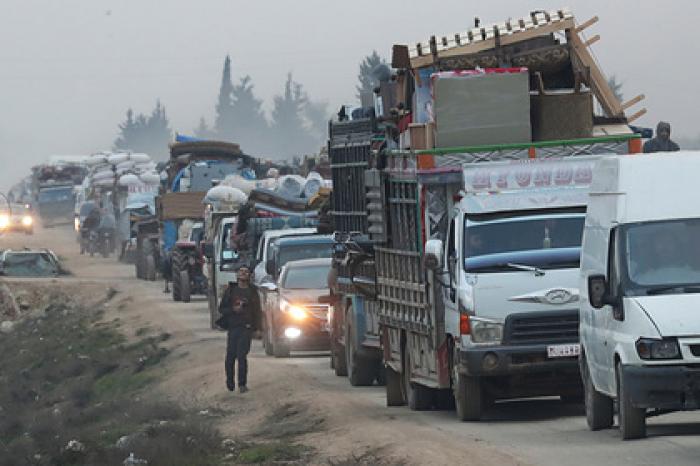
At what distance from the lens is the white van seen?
14508mm

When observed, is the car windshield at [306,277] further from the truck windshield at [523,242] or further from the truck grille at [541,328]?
the truck grille at [541,328]

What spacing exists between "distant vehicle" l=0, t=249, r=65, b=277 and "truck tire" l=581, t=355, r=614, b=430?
4562 cm

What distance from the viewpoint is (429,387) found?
805 inches

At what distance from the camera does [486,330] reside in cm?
1816

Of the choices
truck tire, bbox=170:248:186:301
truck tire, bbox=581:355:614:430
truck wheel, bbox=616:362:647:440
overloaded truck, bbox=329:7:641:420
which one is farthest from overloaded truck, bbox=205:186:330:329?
truck wheel, bbox=616:362:647:440

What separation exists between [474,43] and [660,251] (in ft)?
20.7

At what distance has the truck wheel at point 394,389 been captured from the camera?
2172cm

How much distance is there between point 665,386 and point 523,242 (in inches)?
170

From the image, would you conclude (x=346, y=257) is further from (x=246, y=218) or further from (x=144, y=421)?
(x=246, y=218)

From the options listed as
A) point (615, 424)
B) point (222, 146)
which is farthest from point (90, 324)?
point (615, 424)

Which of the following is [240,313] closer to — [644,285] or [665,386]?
[644,285]

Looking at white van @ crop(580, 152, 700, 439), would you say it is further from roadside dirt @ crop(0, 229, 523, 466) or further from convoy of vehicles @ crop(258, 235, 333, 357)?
convoy of vehicles @ crop(258, 235, 333, 357)

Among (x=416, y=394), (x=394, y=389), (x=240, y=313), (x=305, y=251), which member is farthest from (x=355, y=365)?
(x=305, y=251)

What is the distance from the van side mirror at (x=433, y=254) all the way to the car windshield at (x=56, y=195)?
88557 mm
